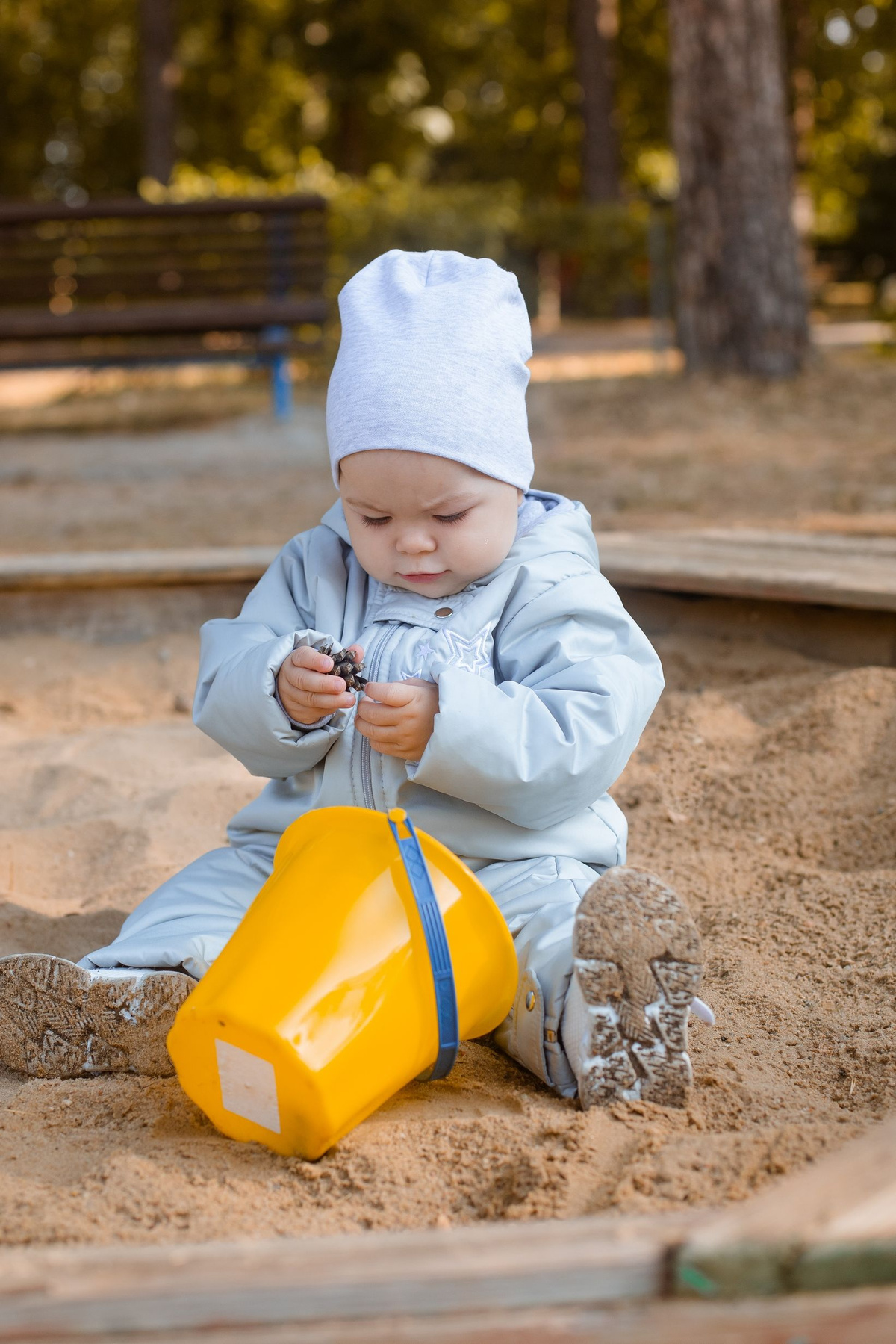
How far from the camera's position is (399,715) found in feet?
5.24

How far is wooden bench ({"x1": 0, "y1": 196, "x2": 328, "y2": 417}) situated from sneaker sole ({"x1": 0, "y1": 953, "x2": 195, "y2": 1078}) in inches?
229

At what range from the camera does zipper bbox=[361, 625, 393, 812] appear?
5.73 ft

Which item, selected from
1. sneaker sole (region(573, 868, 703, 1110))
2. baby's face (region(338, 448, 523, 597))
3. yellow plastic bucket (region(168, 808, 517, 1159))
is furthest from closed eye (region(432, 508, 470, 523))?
sneaker sole (region(573, 868, 703, 1110))

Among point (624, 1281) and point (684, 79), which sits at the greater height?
point (684, 79)

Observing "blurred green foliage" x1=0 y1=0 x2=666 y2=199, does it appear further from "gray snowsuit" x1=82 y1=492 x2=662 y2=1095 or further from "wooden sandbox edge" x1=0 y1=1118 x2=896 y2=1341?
"wooden sandbox edge" x1=0 y1=1118 x2=896 y2=1341

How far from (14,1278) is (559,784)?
0.93 m

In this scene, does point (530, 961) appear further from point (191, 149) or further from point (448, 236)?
point (191, 149)

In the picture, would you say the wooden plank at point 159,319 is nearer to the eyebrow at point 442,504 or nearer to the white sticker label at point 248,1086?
the eyebrow at point 442,504

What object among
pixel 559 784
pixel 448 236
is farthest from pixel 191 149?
pixel 559 784

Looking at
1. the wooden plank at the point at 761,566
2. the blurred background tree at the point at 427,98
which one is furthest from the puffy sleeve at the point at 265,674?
the blurred background tree at the point at 427,98

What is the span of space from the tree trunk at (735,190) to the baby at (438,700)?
533cm

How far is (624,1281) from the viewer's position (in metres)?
0.86

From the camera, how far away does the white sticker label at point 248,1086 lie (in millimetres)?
1348

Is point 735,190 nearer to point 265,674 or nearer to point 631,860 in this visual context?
point 631,860
